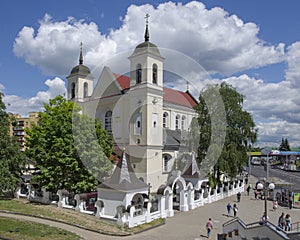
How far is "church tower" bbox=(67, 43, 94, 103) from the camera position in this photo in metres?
45.0

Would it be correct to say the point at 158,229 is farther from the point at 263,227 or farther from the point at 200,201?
the point at 200,201

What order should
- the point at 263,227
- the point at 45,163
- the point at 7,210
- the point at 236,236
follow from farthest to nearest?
the point at 45,163 → the point at 7,210 → the point at 236,236 → the point at 263,227

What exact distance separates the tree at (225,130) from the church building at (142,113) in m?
5.30

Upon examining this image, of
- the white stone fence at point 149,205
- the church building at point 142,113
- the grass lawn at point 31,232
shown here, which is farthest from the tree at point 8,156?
the church building at point 142,113

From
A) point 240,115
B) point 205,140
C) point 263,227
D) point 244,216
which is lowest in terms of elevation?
point 244,216

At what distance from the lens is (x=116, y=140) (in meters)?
38.4

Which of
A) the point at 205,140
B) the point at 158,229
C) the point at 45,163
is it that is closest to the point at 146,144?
the point at 205,140

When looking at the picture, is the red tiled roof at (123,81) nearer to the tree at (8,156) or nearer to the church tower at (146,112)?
the church tower at (146,112)

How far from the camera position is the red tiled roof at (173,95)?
41188 mm

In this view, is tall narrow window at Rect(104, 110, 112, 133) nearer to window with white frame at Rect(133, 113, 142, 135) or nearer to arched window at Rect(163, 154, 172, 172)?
window with white frame at Rect(133, 113, 142, 135)

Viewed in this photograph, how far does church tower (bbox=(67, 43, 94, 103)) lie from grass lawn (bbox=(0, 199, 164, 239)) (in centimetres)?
2179

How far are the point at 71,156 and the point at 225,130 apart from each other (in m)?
17.2

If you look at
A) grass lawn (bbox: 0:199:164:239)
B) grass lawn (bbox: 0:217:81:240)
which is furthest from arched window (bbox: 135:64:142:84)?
grass lawn (bbox: 0:217:81:240)

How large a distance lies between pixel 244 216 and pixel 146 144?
14042 millimetres
